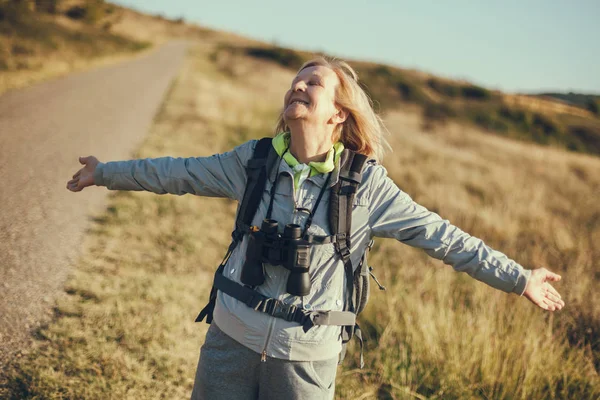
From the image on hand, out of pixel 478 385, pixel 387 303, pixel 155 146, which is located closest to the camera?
pixel 478 385

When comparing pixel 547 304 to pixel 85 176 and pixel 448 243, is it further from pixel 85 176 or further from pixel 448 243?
pixel 85 176

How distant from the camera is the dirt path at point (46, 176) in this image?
298cm

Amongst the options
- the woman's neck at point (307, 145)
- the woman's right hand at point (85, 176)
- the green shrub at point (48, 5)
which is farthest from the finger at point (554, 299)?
the green shrub at point (48, 5)

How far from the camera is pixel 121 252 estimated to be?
3916 mm

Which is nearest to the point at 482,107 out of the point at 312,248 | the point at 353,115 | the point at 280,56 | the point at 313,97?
the point at 280,56

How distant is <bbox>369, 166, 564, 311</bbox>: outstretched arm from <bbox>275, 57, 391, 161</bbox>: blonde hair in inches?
12.3

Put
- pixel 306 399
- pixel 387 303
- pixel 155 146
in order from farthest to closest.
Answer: pixel 155 146
pixel 387 303
pixel 306 399

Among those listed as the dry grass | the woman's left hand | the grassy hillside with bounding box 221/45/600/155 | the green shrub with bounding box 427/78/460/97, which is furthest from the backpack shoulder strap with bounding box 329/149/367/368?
the green shrub with bounding box 427/78/460/97

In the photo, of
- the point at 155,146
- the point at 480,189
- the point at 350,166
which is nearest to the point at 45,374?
the point at 350,166

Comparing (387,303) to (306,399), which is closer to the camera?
(306,399)

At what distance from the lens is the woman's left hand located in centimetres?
177

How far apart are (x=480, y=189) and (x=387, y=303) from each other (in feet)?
26.1

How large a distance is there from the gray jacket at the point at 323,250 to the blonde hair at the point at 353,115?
301 mm

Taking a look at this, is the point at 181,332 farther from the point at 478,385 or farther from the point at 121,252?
the point at 478,385
